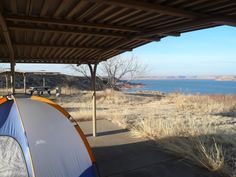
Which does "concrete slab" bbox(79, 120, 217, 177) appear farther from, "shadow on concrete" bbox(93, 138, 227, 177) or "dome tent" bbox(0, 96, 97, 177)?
"dome tent" bbox(0, 96, 97, 177)

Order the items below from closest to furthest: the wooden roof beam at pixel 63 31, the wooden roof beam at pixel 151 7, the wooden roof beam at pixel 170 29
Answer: the wooden roof beam at pixel 151 7 < the wooden roof beam at pixel 170 29 < the wooden roof beam at pixel 63 31

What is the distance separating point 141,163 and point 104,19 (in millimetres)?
3130

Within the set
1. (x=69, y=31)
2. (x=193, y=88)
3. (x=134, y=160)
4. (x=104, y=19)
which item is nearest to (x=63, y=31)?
(x=69, y=31)

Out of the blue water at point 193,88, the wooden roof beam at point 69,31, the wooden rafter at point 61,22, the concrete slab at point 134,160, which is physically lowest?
the blue water at point 193,88

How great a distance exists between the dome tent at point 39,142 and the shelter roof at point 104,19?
1447 millimetres

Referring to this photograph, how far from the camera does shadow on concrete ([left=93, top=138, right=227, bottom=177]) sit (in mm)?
5430

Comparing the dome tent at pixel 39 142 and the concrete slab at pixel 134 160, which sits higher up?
the dome tent at pixel 39 142

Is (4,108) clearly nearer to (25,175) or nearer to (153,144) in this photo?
(25,175)

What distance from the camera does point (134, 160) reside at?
20.6ft

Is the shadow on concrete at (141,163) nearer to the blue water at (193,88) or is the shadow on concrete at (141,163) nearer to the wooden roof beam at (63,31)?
the wooden roof beam at (63,31)

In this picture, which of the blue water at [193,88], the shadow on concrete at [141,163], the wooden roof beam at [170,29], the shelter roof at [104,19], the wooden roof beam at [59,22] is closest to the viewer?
the shelter roof at [104,19]

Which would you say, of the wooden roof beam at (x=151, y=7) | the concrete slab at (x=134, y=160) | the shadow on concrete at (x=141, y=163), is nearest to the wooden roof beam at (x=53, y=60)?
the concrete slab at (x=134, y=160)

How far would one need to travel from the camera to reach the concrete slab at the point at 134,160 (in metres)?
5.46

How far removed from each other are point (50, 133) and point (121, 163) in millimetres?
2222
